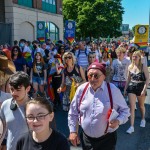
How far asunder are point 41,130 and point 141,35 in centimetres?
1304

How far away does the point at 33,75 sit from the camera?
8016mm

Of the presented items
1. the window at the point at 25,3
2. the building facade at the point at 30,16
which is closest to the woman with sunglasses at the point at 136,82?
the building facade at the point at 30,16

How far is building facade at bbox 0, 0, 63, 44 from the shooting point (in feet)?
70.1

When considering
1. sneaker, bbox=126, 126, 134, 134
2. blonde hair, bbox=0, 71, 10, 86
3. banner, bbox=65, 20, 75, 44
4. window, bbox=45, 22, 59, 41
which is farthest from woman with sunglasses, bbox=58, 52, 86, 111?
window, bbox=45, 22, 59, 41

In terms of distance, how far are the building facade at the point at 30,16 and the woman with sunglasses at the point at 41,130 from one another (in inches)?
733

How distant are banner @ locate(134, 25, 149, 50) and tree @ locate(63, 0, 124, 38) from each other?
30.6m

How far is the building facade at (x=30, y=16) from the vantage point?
21359 mm

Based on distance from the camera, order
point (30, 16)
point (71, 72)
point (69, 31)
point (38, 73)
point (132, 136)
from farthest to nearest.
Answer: point (30, 16)
point (69, 31)
point (38, 73)
point (71, 72)
point (132, 136)

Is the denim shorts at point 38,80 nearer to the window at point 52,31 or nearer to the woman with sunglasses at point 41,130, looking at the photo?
the woman with sunglasses at point 41,130

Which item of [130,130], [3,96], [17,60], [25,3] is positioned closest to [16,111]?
[3,96]

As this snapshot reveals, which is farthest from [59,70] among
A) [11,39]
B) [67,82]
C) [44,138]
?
[11,39]

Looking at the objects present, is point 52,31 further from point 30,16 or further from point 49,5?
point 30,16

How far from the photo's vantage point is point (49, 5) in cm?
2823

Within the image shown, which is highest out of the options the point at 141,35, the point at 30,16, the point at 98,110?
the point at 30,16
